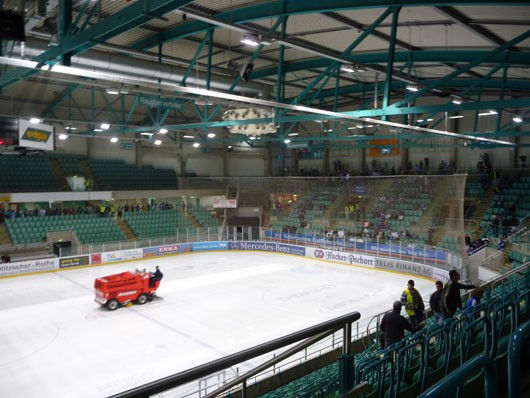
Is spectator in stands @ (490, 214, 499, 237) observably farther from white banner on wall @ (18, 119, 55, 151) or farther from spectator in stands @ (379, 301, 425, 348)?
white banner on wall @ (18, 119, 55, 151)

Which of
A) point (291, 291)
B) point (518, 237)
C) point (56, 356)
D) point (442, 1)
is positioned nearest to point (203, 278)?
point (291, 291)

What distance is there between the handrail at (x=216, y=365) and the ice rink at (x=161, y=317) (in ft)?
28.0

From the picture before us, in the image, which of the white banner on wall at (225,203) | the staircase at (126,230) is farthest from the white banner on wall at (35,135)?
the white banner on wall at (225,203)

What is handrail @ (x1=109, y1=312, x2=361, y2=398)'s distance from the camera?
165cm

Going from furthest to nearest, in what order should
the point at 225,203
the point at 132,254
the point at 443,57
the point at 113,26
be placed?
the point at 225,203 < the point at 132,254 < the point at 443,57 < the point at 113,26

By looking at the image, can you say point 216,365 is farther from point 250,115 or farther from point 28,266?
point 28,266

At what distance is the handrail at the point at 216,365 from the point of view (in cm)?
165

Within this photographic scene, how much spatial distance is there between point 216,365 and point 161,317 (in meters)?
13.6

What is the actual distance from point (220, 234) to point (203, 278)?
9036 millimetres

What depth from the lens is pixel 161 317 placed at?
14.7 metres

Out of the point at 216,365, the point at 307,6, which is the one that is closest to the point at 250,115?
the point at 307,6

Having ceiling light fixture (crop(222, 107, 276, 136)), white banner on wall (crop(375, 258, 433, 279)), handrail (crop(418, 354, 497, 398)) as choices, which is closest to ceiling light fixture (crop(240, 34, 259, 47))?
handrail (crop(418, 354, 497, 398))

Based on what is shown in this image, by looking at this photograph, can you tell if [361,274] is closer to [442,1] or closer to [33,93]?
[442,1]

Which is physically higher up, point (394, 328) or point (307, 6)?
point (307, 6)
